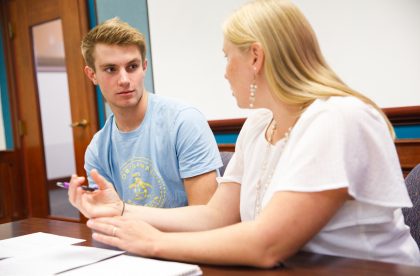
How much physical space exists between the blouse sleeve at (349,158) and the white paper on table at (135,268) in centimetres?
23

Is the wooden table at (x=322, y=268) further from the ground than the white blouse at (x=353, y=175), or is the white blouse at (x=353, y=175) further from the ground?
the white blouse at (x=353, y=175)

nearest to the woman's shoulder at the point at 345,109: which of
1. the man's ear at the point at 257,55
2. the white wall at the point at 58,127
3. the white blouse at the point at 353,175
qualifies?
the white blouse at the point at 353,175

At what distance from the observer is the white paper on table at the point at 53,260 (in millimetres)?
915

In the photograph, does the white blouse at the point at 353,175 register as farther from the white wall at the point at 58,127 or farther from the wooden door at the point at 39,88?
the white wall at the point at 58,127

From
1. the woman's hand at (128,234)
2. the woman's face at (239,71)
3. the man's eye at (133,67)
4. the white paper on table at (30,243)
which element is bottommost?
the white paper on table at (30,243)

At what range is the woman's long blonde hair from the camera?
100 cm

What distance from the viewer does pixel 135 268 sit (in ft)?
2.85

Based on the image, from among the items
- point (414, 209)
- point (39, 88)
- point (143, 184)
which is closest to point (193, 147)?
point (143, 184)

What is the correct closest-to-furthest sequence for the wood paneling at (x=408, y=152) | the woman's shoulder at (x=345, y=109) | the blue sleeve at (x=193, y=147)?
the woman's shoulder at (x=345, y=109) < the blue sleeve at (x=193, y=147) < the wood paneling at (x=408, y=152)

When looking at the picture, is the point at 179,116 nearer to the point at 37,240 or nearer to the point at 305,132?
the point at 37,240

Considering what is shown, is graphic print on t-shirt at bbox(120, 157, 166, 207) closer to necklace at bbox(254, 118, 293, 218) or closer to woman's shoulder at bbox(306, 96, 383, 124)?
Answer: necklace at bbox(254, 118, 293, 218)

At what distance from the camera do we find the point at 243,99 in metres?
1.14

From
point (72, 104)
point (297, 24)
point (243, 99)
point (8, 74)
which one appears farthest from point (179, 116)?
point (8, 74)

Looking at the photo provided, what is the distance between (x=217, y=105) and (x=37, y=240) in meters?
1.71
